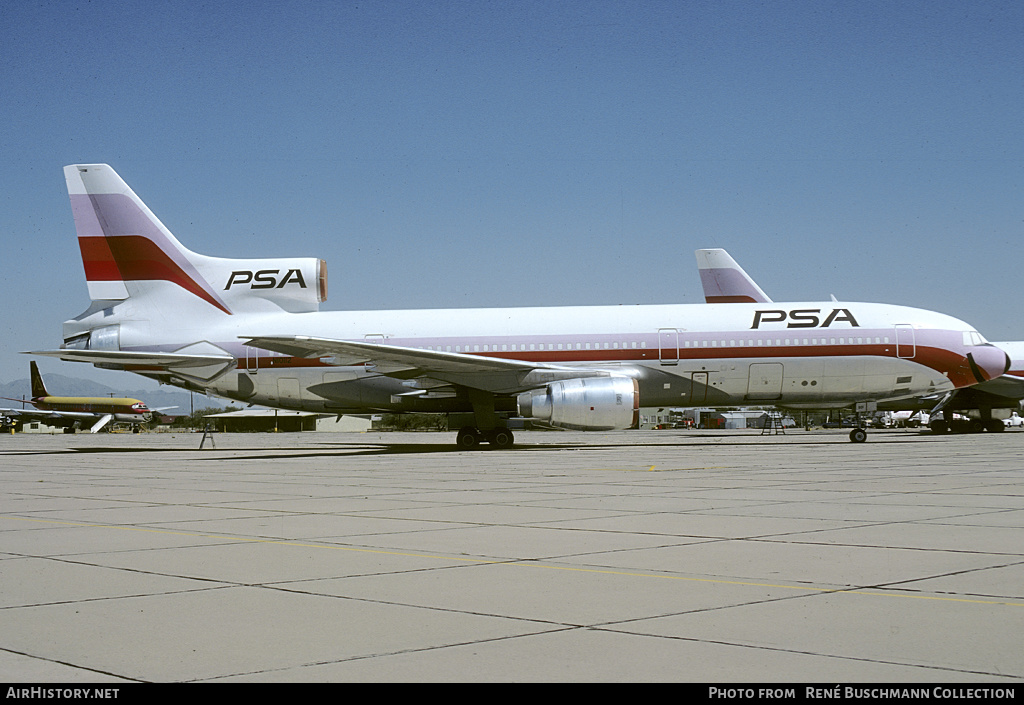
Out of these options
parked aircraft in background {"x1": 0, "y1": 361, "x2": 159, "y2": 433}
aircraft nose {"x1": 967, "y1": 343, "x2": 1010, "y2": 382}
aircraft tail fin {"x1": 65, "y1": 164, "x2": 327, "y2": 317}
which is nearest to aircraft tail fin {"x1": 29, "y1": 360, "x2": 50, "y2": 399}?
parked aircraft in background {"x1": 0, "y1": 361, "x2": 159, "y2": 433}

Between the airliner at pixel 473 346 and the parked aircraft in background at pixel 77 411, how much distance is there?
181ft

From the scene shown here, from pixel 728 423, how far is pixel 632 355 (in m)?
68.7

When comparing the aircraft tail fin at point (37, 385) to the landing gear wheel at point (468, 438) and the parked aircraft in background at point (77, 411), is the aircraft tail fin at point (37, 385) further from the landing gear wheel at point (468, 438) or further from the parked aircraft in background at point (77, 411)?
the landing gear wheel at point (468, 438)

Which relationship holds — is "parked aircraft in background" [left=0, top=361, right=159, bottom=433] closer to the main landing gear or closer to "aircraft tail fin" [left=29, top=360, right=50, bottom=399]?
"aircraft tail fin" [left=29, top=360, right=50, bottom=399]

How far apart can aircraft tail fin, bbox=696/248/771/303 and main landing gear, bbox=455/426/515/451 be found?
17866 millimetres

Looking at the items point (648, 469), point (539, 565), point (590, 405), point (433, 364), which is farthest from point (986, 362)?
point (539, 565)

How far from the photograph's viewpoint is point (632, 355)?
88.0 feet

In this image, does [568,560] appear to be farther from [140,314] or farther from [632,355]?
[140,314]

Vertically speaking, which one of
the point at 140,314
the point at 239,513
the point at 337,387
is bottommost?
the point at 239,513

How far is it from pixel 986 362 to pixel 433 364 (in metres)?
15.6

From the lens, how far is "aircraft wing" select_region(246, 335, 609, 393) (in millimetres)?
24584

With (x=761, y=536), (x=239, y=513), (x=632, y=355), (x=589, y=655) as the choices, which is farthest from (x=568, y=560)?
(x=632, y=355)

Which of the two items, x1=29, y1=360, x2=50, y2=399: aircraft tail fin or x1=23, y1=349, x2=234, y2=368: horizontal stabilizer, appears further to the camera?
x1=29, y1=360, x2=50, y2=399: aircraft tail fin
